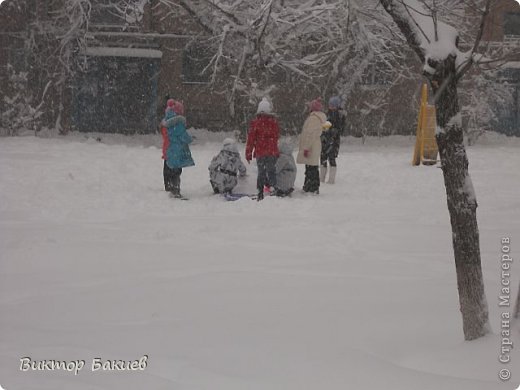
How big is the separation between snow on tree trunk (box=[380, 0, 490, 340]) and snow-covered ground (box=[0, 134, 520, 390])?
232 millimetres

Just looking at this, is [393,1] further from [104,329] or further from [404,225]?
[404,225]

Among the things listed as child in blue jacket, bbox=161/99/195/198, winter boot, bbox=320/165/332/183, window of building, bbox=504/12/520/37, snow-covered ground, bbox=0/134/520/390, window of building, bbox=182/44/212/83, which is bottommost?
snow-covered ground, bbox=0/134/520/390

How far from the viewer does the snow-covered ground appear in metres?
4.06

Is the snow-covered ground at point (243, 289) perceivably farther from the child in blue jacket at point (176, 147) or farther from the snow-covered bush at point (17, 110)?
the snow-covered bush at point (17, 110)

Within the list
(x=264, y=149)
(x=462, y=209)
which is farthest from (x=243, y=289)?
(x=264, y=149)

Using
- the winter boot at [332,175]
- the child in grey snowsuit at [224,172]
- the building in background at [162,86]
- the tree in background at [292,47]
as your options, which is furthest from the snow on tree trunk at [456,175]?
the building in background at [162,86]

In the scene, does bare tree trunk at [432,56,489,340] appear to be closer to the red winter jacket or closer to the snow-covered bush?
the red winter jacket

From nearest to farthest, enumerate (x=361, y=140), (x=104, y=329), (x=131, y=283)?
1. (x=104, y=329)
2. (x=131, y=283)
3. (x=361, y=140)

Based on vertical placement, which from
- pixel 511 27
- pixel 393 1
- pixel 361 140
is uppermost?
pixel 511 27

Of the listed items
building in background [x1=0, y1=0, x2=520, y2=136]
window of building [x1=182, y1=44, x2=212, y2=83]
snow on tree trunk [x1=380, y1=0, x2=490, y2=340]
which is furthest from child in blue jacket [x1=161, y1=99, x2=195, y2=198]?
window of building [x1=182, y1=44, x2=212, y2=83]

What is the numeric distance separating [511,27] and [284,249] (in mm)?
24736

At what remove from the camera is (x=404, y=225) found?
8.83m

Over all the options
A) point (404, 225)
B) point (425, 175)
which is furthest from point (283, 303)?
point (425, 175)

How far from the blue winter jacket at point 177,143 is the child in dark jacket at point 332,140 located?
2.79 metres
